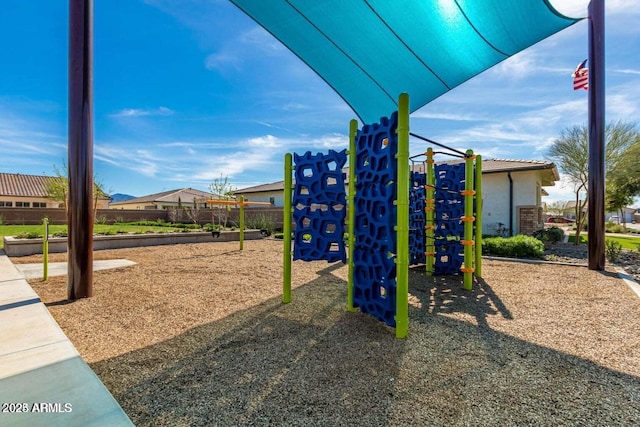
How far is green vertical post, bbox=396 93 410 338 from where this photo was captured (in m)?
2.99

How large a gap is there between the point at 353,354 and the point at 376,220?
4.62 ft

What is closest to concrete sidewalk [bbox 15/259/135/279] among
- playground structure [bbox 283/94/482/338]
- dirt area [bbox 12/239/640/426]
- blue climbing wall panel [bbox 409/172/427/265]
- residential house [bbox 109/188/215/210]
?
dirt area [bbox 12/239/640/426]

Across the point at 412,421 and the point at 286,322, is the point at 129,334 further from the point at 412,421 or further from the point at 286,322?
the point at 412,421

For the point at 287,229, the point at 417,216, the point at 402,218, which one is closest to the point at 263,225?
the point at 417,216

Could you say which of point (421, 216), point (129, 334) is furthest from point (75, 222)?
point (421, 216)

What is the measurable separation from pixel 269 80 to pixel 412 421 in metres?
8.24

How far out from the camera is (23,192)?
32625 mm

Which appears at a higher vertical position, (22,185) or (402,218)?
(22,185)

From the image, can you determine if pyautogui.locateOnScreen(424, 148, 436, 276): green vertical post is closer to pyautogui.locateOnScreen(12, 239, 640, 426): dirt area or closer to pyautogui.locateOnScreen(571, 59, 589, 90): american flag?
pyautogui.locateOnScreen(12, 239, 640, 426): dirt area

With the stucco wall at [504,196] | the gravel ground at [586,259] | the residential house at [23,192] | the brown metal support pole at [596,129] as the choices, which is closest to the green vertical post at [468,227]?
the gravel ground at [586,259]

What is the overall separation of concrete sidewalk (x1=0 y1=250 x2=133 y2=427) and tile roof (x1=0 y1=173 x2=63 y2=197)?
39377 millimetres

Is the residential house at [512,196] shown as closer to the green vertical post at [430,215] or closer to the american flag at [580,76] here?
the american flag at [580,76]

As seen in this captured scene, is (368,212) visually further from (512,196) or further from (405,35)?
(512,196)

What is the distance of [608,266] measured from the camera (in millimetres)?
7020
